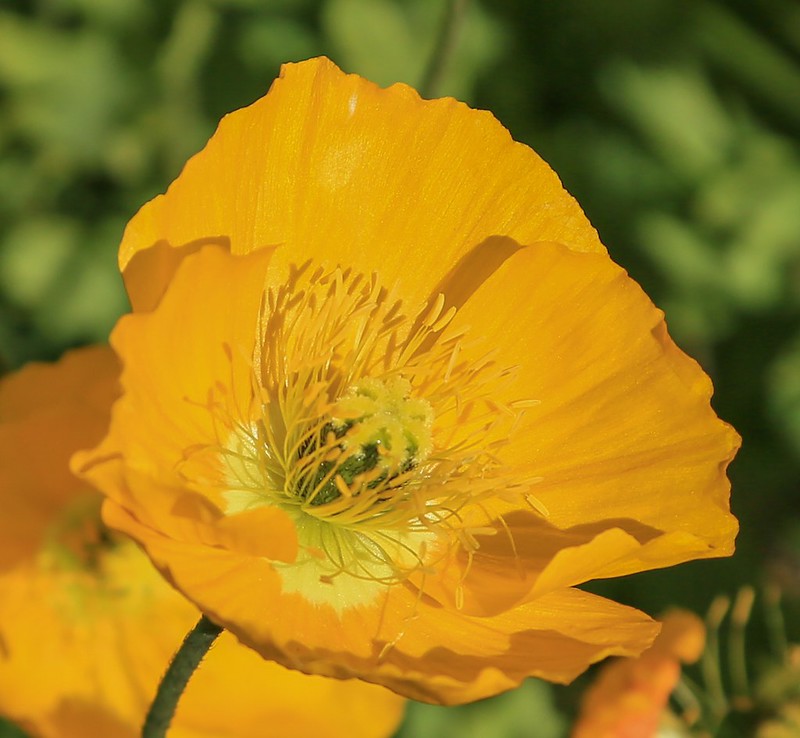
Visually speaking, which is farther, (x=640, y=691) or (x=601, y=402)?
(x=640, y=691)

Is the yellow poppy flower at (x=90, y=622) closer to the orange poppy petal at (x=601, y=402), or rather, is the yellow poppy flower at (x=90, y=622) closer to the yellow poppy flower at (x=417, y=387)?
the yellow poppy flower at (x=417, y=387)

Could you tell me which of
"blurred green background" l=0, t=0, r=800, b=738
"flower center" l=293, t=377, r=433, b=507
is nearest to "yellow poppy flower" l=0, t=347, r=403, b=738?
"flower center" l=293, t=377, r=433, b=507

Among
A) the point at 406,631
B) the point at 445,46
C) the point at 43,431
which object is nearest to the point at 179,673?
the point at 406,631

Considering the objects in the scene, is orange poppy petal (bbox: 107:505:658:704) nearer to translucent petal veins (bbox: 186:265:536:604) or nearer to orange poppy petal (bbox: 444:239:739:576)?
translucent petal veins (bbox: 186:265:536:604)

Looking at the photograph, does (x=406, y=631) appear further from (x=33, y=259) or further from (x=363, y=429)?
(x=33, y=259)

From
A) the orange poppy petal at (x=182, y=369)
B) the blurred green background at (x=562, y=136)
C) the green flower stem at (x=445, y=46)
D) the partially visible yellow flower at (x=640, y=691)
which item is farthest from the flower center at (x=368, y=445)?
the blurred green background at (x=562, y=136)
